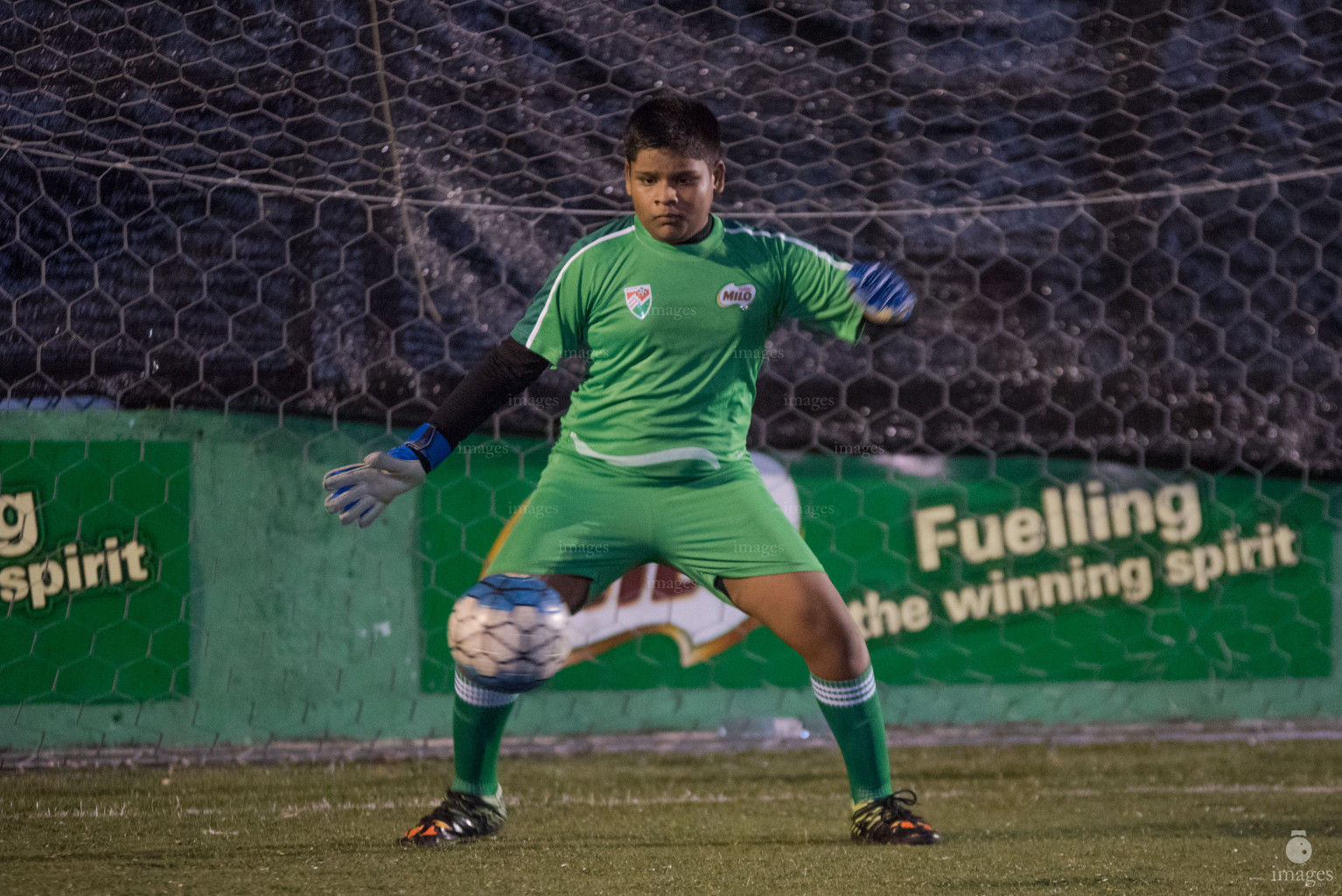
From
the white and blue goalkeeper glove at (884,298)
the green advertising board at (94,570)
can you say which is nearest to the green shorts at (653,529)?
the white and blue goalkeeper glove at (884,298)

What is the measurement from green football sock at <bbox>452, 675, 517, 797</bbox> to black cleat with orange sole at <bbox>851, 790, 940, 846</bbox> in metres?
0.70

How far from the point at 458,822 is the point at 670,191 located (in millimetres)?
1241

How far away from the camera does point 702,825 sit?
2.49 metres

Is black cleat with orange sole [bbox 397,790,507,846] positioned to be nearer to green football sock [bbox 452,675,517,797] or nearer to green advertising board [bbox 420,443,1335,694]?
green football sock [bbox 452,675,517,797]

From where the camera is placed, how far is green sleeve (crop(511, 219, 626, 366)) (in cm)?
231

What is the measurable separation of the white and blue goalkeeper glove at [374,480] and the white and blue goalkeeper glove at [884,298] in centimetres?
86

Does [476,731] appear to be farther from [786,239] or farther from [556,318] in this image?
[786,239]

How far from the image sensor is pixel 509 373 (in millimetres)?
2305

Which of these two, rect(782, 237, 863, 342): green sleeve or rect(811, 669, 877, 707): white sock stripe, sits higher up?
rect(782, 237, 863, 342): green sleeve

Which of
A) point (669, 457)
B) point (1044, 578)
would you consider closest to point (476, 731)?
point (669, 457)

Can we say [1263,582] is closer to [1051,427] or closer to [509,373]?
[1051,427]

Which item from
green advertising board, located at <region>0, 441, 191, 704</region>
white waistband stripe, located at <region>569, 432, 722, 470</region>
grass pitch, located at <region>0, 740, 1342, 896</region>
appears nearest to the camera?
grass pitch, located at <region>0, 740, 1342, 896</region>

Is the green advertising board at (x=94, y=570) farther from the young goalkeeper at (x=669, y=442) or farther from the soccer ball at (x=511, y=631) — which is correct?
the soccer ball at (x=511, y=631)

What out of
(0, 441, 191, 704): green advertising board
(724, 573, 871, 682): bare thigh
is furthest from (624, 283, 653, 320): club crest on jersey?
(0, 441, 191, 704): green advertising board
